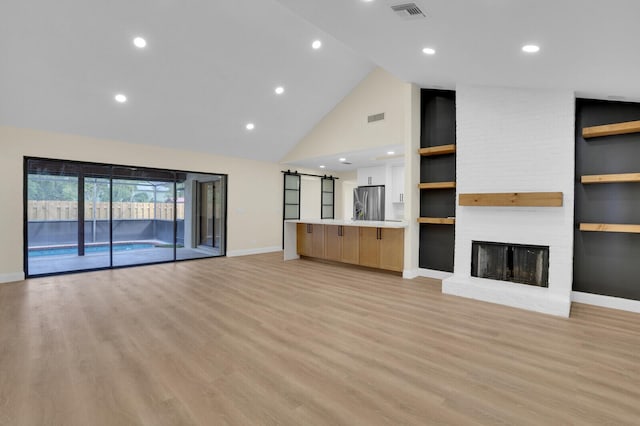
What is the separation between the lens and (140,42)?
454 centimetres

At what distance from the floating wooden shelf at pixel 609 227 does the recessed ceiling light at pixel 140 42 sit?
655cm

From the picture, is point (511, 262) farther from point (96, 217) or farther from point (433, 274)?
point (96, 217)

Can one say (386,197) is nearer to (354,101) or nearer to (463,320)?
(354,101)

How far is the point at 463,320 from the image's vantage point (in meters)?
3.51

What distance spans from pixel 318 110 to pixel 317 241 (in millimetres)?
3225

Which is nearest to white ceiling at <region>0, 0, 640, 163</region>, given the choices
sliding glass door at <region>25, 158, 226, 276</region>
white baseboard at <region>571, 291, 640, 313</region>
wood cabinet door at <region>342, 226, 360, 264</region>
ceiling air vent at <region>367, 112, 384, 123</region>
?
sliding glass door at <region>25, 158, 226, 276</region>

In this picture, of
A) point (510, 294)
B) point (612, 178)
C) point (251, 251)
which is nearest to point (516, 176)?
point (612, 178)

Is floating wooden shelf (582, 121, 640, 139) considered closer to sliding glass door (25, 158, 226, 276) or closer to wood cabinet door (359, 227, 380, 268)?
wood cabinet door (359, 227, 380, 268)

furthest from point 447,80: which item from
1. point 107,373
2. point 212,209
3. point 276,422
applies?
point 212,209

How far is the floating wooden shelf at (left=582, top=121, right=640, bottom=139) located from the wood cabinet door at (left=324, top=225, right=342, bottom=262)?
432 cm

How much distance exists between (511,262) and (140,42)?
20.6ft

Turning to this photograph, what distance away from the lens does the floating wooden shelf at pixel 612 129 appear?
12.0 ft

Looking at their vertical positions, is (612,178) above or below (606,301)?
above

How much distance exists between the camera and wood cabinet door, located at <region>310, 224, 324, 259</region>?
279 inches
